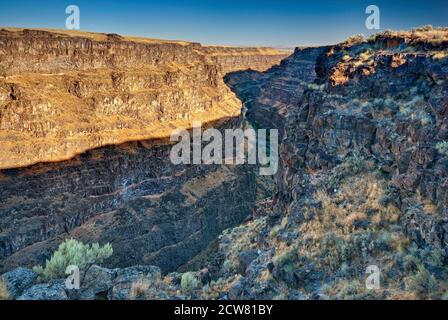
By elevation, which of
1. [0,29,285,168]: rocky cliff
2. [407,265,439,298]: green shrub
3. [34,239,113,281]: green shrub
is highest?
[0,29,285,168]: rocky cliff

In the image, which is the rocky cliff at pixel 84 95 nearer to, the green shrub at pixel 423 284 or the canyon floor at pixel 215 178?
the canyon floor at pixel 215 178

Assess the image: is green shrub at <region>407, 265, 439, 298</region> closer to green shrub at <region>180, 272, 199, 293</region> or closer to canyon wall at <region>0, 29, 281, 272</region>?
green shrub at <region>180, 272, 199, 293</region>

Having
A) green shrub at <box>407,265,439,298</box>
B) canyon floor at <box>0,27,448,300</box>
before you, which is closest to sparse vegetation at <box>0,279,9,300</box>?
canyon floor at <box>0,27,448,300</box>

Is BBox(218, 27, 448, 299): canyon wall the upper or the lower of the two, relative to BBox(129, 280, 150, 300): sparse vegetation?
upper

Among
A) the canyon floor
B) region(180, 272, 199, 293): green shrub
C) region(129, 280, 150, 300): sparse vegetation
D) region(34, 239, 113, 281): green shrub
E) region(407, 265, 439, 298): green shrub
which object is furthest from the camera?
region(34, 239, 113, 281): green shrub

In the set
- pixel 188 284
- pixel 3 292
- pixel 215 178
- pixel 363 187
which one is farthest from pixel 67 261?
pixel 215 178

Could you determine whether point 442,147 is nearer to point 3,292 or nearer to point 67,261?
point 3,292

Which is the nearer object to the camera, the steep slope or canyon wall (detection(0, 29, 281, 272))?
the steep slope

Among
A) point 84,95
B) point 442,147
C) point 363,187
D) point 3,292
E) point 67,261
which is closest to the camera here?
point 442,147

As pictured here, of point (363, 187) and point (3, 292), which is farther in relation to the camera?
point (363, 187)
